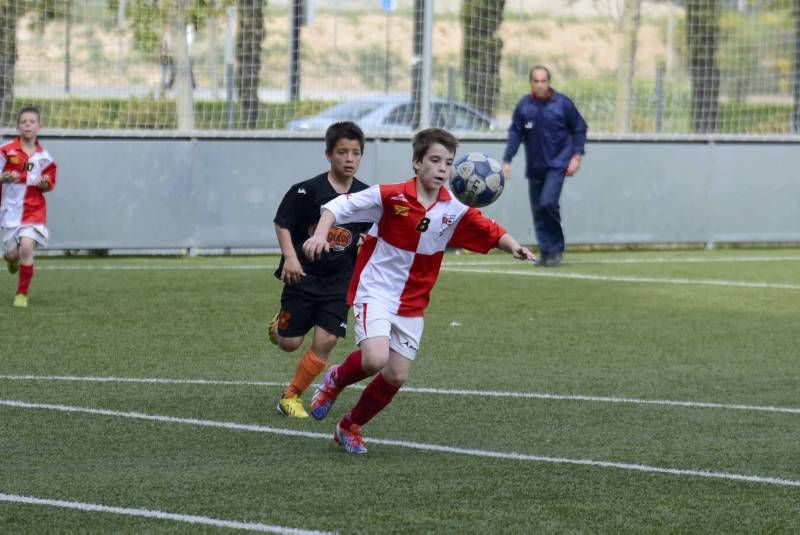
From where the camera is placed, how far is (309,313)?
7914mm

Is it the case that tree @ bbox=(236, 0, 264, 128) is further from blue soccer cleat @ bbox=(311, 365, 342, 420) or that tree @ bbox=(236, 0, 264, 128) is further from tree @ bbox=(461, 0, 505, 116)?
blue soccer cleat @ bbox=(311, 365, 342, 420)

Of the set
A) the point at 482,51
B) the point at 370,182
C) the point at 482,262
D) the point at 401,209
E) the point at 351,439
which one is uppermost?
the point at 482,51

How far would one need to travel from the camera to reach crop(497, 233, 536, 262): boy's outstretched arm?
6.46 metres

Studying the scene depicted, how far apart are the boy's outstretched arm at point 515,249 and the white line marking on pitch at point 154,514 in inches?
73.1

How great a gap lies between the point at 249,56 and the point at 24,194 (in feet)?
18.3

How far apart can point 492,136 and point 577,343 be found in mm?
7785

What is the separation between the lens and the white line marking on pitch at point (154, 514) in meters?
5.15

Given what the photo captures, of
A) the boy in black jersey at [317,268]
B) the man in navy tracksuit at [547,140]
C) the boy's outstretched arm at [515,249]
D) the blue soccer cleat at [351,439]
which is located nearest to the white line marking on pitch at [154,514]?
the blue soccer cleat at [351,439]

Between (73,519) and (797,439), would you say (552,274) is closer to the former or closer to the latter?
(797,439)

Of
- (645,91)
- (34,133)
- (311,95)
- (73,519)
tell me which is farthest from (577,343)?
(645,91)

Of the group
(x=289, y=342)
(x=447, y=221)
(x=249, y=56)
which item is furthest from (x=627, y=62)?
(x=447, y=221)

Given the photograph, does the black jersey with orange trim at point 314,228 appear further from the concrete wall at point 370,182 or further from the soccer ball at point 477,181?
the concrete wall at point 370,182

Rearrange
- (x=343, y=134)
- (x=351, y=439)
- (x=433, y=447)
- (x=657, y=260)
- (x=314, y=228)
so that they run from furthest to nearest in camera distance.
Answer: (x=657, y=260)
(x=314, y=228)
(x=343, y=134)
(x=433, y=447)
(x=351, y=439)

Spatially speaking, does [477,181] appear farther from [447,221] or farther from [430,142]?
[430,142]
